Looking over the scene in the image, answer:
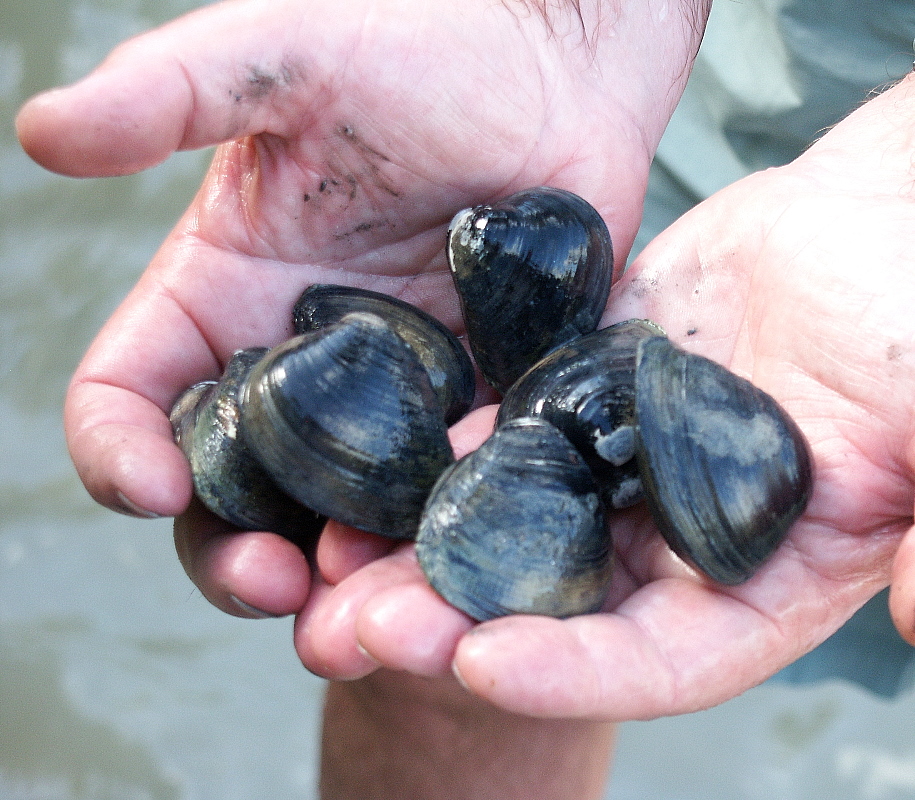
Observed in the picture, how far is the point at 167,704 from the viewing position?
381 centimetres

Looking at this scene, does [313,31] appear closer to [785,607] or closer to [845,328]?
[845,328]

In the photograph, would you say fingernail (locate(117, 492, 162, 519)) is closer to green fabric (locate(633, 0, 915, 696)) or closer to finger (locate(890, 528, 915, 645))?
finger (locate(890, 528, 915, 645))

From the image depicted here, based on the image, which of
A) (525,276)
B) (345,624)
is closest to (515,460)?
(345,624)

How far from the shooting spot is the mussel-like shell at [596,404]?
1.87m

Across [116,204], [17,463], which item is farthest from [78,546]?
[116,204]

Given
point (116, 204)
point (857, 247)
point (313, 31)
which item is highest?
point (313, 31)

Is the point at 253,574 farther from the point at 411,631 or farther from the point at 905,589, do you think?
the point at 905,589

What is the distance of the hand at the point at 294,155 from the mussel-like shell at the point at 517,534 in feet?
1.25

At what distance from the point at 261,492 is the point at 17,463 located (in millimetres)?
3244

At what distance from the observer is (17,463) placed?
4508 millimetres

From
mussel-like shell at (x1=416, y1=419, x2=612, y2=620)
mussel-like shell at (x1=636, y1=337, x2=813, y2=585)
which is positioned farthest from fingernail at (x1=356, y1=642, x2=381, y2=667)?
mussel-like shell at (x1=636, y1=337, x2=813, y2=585)

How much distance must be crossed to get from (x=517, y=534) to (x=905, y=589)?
66 cm

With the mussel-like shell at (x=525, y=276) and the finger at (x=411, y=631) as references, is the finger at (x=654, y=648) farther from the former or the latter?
the mussel-like shell at (x=525, y=276)

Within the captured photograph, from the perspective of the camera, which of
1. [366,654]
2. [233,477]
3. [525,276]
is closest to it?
[366,654]
